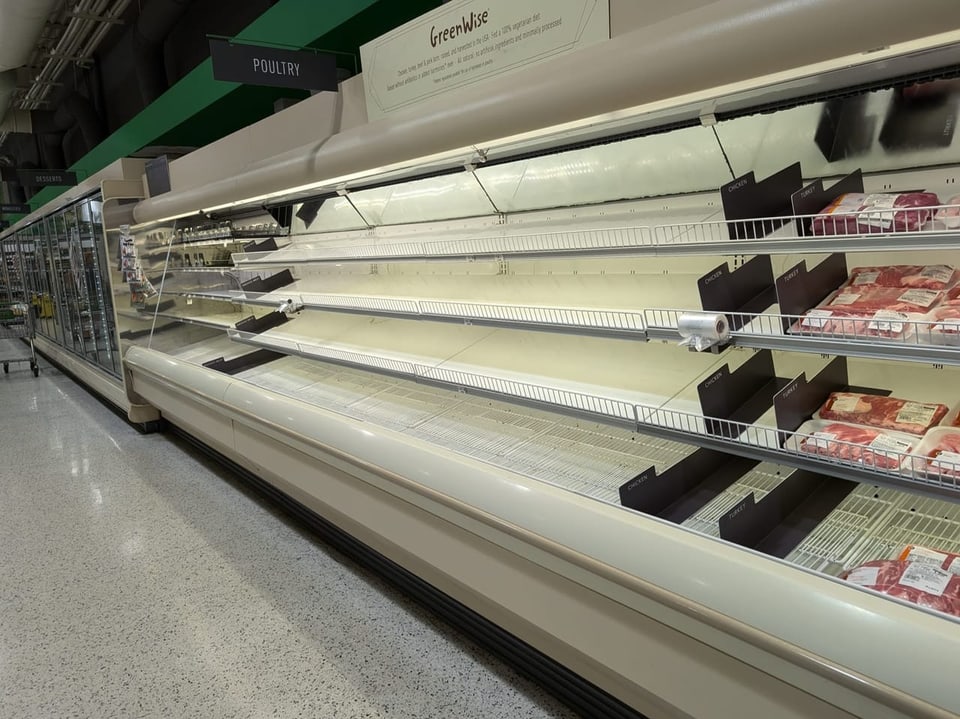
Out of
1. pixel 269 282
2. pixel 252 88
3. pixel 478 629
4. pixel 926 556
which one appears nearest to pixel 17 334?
pixel 252 88

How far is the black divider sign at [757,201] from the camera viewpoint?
1.50 m

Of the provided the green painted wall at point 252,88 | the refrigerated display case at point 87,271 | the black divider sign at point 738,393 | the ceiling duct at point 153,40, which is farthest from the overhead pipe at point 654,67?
the ceiling duct at point 153,40

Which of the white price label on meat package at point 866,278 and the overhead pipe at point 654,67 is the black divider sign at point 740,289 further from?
the overhead pipe at point 654,67

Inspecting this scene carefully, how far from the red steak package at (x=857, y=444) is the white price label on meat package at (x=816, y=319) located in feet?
0.80

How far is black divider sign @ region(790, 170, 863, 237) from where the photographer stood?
4.94 feet

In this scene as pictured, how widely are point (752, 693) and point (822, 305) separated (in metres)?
0.89

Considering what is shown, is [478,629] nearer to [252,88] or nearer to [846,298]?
[846,298]

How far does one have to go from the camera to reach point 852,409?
159 cm

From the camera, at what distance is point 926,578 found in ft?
4.08

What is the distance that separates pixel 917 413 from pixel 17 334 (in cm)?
1057

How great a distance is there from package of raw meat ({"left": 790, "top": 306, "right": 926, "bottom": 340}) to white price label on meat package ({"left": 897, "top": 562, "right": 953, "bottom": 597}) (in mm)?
452

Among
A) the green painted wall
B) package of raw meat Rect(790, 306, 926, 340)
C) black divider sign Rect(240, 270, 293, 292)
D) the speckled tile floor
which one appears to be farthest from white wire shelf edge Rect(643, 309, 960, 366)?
black divider sign Rect(240, 270, 293, 292)

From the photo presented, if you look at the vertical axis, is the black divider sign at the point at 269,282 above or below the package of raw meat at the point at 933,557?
above

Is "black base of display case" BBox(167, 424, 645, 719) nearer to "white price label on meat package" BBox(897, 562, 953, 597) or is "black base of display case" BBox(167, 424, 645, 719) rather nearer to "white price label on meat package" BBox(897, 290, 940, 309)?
"white price label on meat package" BBox(897, 562, 953, 597)
